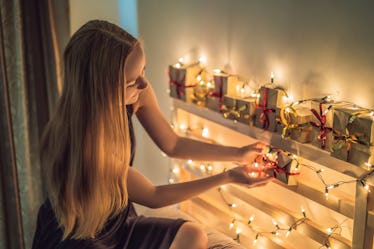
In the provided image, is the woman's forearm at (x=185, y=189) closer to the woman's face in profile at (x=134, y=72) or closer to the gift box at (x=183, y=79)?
the woman's face in profile at (x=134, y=72)

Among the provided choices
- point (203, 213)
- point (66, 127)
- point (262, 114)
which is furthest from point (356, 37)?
point (203, 213)

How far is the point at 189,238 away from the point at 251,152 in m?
0.37

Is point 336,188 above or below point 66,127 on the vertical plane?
below

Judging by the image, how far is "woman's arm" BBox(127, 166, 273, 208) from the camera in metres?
1.67

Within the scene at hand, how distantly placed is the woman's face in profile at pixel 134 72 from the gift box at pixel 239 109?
0.37 metres

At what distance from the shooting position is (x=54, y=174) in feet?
5.02

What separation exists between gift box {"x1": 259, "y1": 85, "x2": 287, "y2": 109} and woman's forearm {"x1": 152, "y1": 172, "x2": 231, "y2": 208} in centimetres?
27

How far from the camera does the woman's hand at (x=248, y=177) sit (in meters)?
1.67

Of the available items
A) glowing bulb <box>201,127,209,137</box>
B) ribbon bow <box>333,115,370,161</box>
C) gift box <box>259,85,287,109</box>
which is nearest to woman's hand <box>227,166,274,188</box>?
gift box <box>259,85,287,109</box>

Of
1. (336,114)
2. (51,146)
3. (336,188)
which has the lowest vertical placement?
(336,188)

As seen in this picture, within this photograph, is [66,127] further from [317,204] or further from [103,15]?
[103,15]

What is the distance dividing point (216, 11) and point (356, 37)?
0.63 m

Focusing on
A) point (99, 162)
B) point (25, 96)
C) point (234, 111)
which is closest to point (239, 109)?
point (234, 111)

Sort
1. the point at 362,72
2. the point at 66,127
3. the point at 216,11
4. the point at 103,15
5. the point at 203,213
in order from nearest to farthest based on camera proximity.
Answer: the point at 362,72
the point at 66,127
the point at 216,11
the point at 203,213
the point at 103,15
